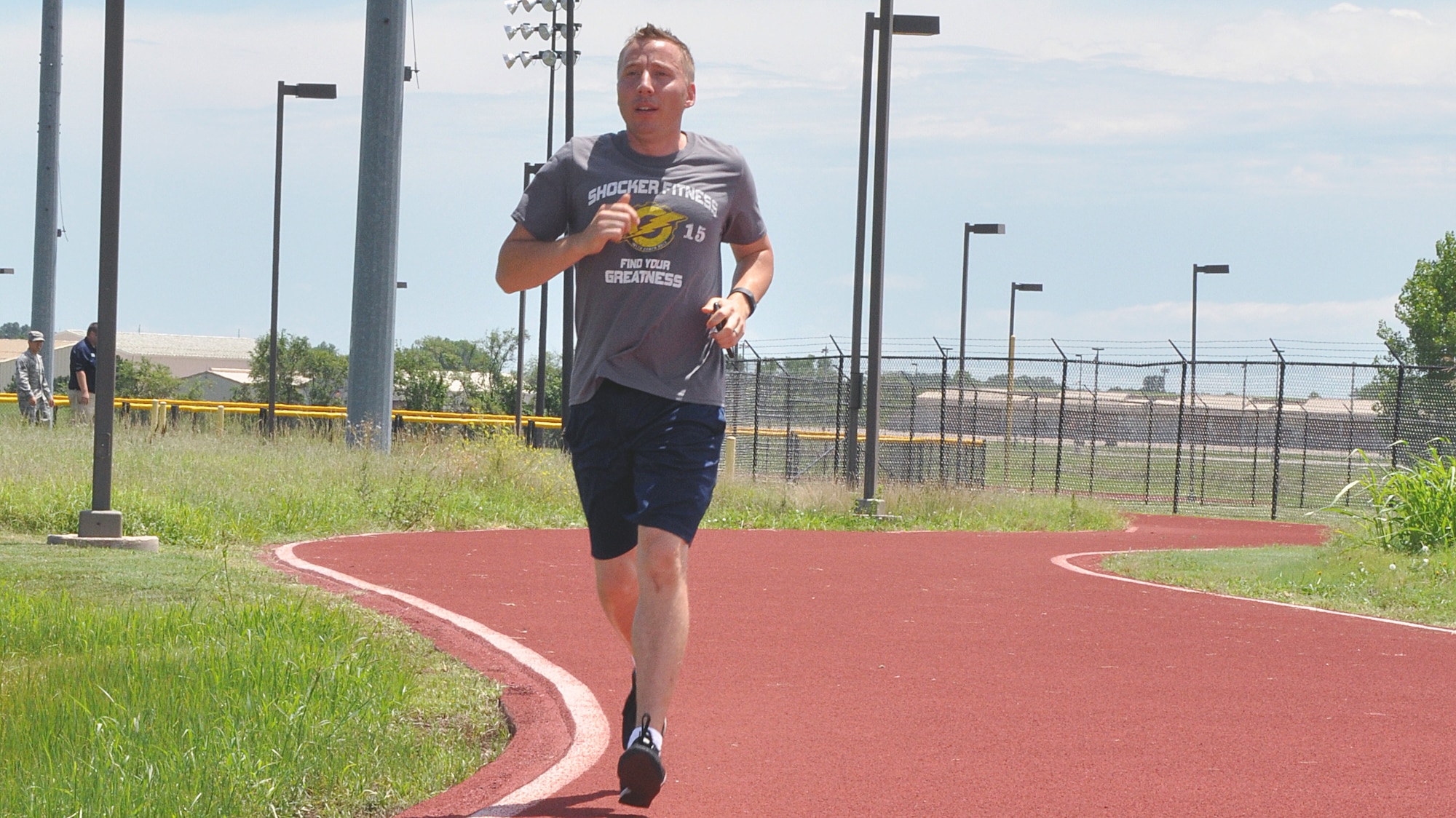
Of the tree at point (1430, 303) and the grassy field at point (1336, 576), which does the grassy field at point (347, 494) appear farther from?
the tree at point (1430, 303)

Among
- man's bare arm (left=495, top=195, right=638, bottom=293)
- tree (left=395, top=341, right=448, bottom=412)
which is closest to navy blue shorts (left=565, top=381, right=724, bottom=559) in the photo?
man's bare arm (left=495, top=195, right=638, bottom=293)

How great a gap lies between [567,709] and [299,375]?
89218mm

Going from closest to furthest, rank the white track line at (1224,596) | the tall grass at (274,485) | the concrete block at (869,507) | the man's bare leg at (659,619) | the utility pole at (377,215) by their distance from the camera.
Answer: the man's bare leg at (659,619)
the white track line at (1224,596)
the tall grass at (274,485)
the concrete block at (869,507)
the utility pole at (377,215)

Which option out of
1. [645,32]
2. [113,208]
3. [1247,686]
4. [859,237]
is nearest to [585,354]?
[645,32]

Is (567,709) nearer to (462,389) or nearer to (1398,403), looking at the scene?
(1398,403)

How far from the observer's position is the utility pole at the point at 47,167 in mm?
24562

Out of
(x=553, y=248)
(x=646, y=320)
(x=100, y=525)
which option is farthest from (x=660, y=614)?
(x=100, y=525)

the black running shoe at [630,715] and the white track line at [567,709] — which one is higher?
the black running shoe at [630,715]

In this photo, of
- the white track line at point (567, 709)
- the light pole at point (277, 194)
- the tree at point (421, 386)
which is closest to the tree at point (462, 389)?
the tree at point (421, 386)

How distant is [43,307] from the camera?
24578 mm

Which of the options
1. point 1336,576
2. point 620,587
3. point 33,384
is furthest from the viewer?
point 33,384

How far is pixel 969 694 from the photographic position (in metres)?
6.86

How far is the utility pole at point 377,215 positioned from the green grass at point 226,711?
12.3m

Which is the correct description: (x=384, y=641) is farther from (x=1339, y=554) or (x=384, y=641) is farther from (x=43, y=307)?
(x=43, y=307)
